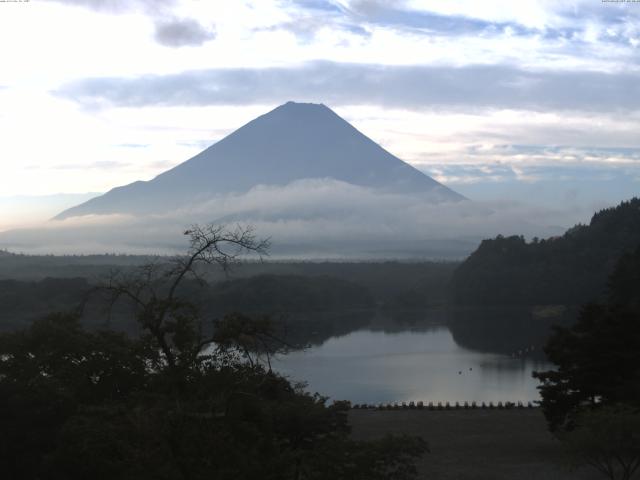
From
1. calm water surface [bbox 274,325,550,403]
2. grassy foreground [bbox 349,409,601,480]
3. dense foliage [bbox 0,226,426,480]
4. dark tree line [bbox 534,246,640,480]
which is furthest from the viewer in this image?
calm water surface [bbox 274,325,550,403]

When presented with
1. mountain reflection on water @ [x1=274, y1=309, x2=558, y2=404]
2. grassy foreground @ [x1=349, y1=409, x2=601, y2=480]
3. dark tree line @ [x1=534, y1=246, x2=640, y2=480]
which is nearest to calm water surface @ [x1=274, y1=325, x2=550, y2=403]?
mountain reflection on water @ [x1=274, y1=309, x2=558, y2=404]

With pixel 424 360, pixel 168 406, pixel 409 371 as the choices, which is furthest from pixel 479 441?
pixel 424 360

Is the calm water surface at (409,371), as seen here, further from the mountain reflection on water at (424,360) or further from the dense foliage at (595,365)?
the dense foliage at (595,365)

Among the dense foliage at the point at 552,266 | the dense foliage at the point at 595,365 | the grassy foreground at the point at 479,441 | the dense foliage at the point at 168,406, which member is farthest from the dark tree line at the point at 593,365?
the dense foliage at the point at 552,266

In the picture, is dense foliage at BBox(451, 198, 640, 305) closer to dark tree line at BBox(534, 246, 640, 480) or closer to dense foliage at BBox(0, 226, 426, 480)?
dark tree line at BBox(534, 246, 640, 480)

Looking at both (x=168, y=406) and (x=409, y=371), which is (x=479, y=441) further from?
(x=409, y=371)

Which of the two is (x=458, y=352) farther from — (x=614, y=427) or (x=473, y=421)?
(x=614, y=427)
